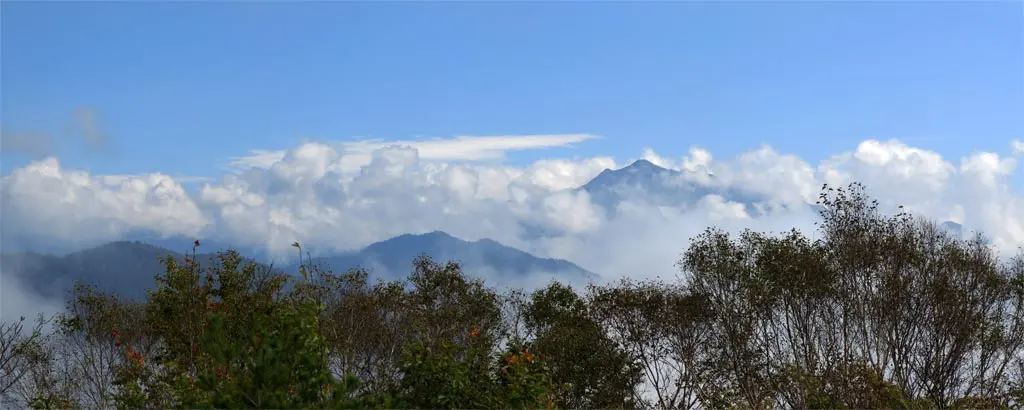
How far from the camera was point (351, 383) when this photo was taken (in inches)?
267

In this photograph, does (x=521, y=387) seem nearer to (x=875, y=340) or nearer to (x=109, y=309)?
(x=875, y=340)

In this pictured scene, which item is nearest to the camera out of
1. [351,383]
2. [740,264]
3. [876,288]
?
[351,383]

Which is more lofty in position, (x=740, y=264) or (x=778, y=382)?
(x=740, y=264)

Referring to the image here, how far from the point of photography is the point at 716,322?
31234mm

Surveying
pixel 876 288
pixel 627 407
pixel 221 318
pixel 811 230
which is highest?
pixel 811 230

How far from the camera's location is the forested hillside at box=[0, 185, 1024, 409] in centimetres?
1941

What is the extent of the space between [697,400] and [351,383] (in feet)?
89.9

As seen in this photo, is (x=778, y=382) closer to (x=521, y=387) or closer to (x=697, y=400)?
(x=697, y=400)

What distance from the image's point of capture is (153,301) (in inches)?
701

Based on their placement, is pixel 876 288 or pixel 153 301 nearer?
pixel 153 301

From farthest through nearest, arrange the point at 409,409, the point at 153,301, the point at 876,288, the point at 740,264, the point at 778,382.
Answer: the point at 740,264 < the point at 876,288 < the point at 778,382 < the point at 153,301 < the point at 409,409

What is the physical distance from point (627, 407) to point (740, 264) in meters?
6.37

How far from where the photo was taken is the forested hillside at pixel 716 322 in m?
19.4

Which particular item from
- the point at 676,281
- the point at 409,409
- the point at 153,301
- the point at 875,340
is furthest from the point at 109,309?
the point at 409,409
